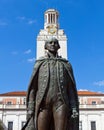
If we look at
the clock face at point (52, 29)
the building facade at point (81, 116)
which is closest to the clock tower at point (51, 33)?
the clock face at point (52, 29)

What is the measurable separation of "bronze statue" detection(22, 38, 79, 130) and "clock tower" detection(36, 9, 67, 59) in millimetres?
78186

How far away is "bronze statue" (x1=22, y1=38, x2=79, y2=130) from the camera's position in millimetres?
7297

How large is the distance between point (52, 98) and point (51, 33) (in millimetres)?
82819

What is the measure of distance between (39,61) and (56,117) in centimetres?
133

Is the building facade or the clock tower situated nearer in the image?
the building facade

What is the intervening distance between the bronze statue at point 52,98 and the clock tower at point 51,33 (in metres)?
78.2

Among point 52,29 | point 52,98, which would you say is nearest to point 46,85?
point 52,98

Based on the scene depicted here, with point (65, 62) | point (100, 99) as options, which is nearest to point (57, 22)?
point (100, 99)

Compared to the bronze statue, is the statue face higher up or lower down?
higher up

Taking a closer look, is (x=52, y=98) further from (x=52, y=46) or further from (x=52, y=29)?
(x=52, y=29)

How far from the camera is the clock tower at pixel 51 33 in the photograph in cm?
8779

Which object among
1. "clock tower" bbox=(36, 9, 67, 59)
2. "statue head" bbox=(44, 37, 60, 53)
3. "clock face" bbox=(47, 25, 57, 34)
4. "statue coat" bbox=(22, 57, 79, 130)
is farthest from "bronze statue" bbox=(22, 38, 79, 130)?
"clock face" bbox=(47, 25, 57, 34)

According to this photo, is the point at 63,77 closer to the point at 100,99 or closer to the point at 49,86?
the point at 49,86

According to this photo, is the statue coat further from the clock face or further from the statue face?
the clock face
